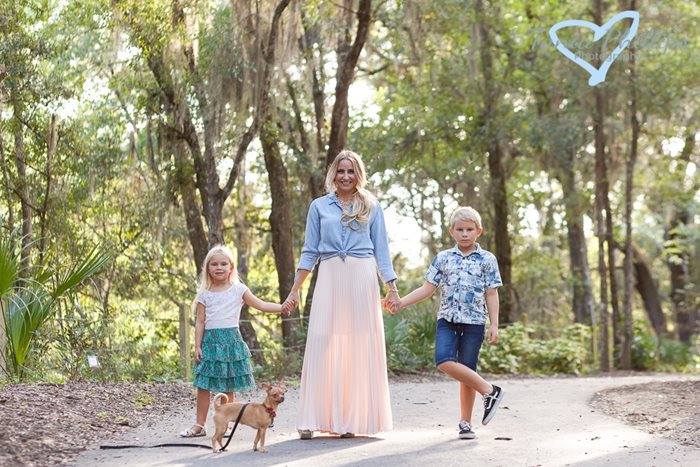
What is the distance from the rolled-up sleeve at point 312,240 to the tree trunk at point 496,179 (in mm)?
14938

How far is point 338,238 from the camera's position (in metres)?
7.14

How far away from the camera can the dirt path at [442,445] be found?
6.18 metres

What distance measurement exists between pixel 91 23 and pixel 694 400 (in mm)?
10241

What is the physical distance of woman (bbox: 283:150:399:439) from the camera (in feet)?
23.3

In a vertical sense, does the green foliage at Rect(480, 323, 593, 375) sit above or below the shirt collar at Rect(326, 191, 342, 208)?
below

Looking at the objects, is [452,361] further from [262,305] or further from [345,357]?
[262,305]

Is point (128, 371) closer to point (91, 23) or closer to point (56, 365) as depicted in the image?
point (56, 365)

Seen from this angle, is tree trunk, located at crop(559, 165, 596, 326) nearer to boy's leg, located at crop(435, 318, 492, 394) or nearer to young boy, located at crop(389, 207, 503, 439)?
young boy, located at crop(389, 207, 503, 439)

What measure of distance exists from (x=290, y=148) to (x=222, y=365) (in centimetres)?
1347

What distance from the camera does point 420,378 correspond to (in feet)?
49.6

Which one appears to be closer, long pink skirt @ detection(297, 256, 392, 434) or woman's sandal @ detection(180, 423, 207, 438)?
long pink skirt @ detection(297, 256, 392, 434)

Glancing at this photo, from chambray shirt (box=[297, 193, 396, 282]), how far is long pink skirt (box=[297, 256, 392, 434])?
0.07m

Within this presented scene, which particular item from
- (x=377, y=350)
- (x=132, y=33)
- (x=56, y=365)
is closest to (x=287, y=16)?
(x=132, y=33)

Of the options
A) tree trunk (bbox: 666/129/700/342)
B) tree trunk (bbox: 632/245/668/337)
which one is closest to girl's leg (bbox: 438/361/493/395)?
tree trunk (bbox: 666/129/700/342)
